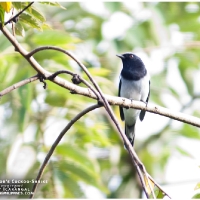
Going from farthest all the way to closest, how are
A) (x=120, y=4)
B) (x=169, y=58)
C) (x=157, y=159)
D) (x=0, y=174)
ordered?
(x=157, y=159) < (x=169, y=58) < (x=120, y=4) < (x=0, y=174)

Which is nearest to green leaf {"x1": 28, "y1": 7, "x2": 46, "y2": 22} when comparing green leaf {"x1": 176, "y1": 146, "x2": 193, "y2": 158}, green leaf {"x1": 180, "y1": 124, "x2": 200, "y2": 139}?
green leaf {"x1": 176, "y1": 146, "x2": 193, "y2": 158}

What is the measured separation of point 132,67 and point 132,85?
34 centimetres

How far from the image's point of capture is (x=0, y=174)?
11.7 feet

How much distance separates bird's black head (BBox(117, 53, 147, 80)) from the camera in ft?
16.7

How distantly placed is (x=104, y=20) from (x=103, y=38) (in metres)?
0.27

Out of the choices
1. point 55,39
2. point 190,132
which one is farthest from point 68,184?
point 190,132

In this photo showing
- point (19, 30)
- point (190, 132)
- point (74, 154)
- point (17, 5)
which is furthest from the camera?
point (190, 132)

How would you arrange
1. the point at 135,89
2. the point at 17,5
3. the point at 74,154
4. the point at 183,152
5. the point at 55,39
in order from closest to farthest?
the point at 17,5 → the point at 55,39 → the point at 74,154 → the point at 135,89 → the point at 183,152

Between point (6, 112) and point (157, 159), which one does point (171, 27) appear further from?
point (6, 112)

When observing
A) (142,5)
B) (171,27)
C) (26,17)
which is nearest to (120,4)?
(142,5)

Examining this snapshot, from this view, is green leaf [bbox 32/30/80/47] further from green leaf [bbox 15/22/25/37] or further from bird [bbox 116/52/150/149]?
green leaf [bbox 15/22/25/37]

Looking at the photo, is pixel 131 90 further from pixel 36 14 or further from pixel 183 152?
pixel 36 14

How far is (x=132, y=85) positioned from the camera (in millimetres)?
4977

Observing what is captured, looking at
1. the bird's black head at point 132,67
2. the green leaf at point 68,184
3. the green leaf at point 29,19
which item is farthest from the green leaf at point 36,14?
the bird's black head at point 132,67
